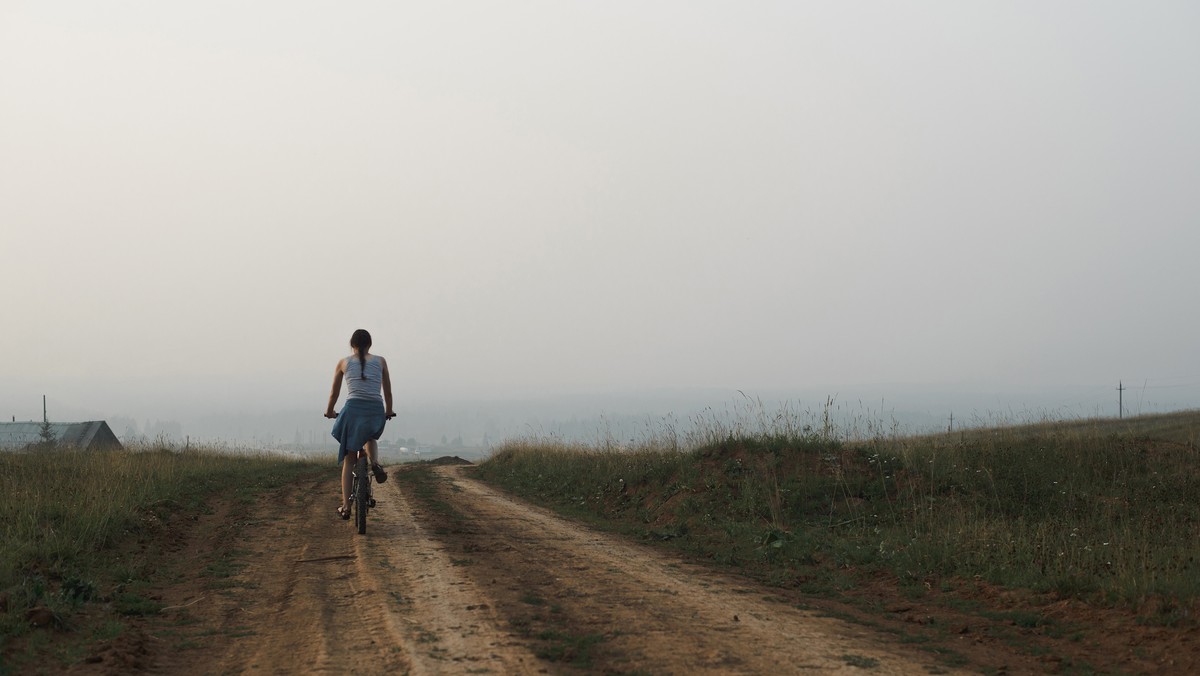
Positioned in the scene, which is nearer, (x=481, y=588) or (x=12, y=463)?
(x=481, y=588)

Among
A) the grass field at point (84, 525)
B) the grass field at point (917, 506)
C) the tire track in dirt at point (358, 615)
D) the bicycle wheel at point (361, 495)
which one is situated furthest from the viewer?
the bicycle wheel at point (361, 495)

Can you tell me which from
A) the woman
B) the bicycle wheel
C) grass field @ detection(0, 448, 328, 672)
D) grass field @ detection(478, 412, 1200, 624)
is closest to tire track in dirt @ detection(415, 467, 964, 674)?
the bicycle wheel

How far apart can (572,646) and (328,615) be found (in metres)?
2.13

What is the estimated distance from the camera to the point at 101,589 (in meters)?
7.67

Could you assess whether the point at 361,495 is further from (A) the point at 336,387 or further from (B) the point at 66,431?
(B) the point at 66,431

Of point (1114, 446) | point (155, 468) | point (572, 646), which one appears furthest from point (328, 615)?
point (1114, 446)

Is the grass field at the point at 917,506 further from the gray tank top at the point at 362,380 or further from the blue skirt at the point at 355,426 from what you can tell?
the gray tank top at the point at 362,380

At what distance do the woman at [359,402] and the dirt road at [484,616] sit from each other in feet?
3.50

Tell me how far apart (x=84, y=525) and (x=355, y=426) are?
2.99 metres

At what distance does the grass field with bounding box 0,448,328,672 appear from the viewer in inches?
274

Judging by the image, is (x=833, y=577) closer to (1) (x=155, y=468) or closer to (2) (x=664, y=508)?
(2) (x=664, y=508)

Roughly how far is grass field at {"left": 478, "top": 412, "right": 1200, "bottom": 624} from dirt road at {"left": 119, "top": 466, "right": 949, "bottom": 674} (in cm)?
171

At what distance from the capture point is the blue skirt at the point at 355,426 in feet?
35.3

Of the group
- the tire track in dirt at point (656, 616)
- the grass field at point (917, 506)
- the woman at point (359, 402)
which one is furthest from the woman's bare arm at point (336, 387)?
the grass field at point (917, 506)
